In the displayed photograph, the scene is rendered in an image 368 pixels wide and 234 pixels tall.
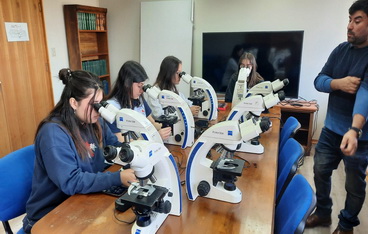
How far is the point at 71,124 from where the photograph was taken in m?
1.36

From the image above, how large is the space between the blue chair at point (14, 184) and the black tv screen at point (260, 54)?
122 inches

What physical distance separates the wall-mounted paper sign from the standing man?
3.15 metres

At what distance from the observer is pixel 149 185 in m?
1.09

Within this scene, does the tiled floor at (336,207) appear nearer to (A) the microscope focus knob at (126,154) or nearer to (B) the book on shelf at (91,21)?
(A) the microscope focus knob at (126,154)

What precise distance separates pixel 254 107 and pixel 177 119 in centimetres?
53

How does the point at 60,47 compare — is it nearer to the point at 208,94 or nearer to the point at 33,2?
the point at 33,2

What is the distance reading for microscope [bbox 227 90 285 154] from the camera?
5.59ft

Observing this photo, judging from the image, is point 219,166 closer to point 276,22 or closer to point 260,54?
point 260,54

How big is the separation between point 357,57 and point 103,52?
3.80 m

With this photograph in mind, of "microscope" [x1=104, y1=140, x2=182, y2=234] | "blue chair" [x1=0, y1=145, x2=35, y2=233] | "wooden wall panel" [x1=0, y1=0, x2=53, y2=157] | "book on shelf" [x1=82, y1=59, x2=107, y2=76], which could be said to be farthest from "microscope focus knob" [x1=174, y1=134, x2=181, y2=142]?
"book on shelf" [x1=82, y1=59, x2=107, y2=76]

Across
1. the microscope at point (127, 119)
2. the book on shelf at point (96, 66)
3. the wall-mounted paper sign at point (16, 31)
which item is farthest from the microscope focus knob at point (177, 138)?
the book on shelf at point (96, 66)

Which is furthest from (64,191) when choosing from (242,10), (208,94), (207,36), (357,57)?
(242,10)

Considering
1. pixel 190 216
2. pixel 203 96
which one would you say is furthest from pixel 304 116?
pixel 190 216

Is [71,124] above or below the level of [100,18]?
below
